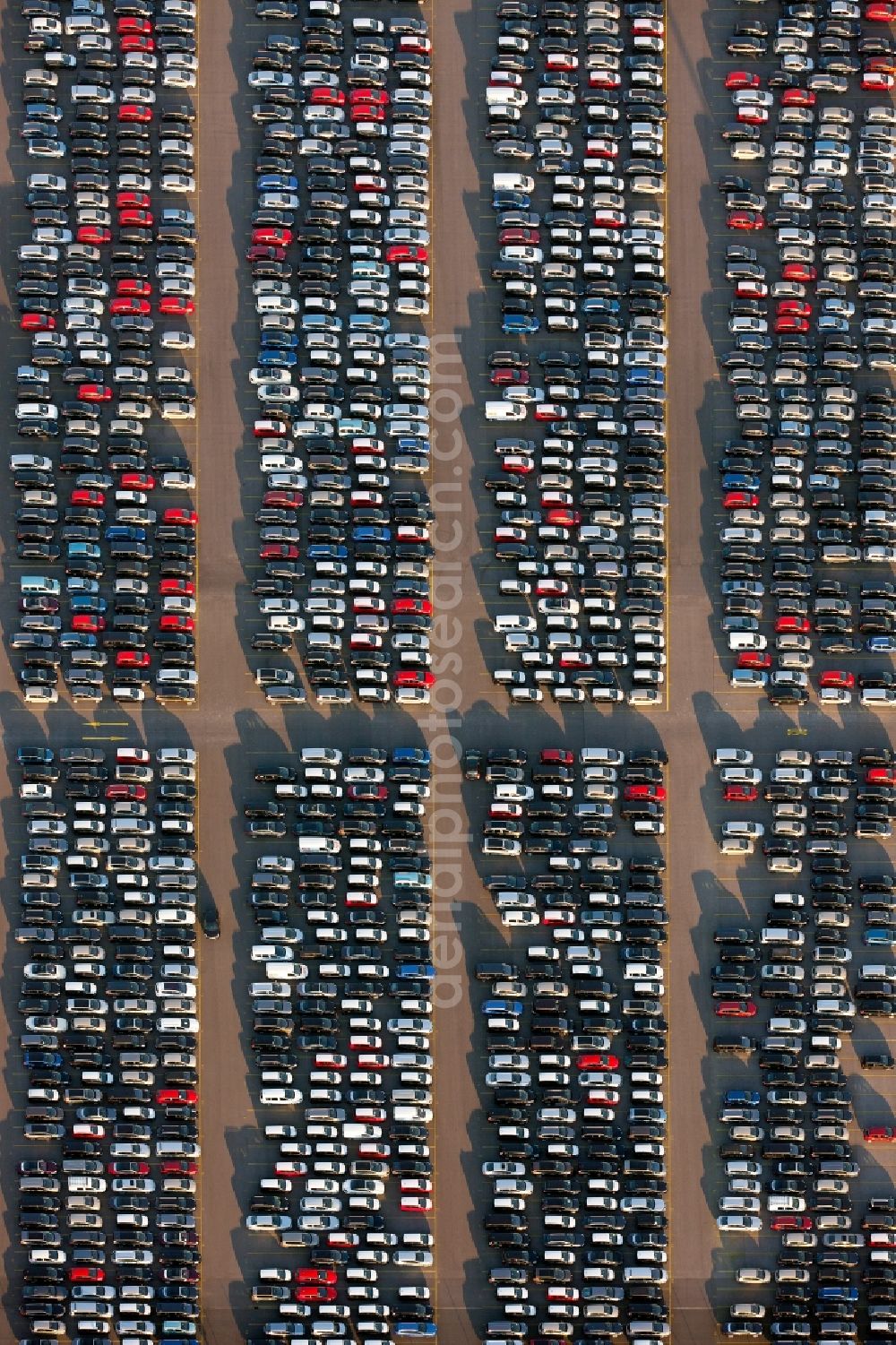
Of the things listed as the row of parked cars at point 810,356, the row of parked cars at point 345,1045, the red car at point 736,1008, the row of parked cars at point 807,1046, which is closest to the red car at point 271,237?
the row of parked cars at point 810,356

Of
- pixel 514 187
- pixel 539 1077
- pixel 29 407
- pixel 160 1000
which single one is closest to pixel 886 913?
pixel 539 1077

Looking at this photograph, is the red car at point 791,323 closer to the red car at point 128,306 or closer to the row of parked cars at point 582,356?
the row of parked cars at point 582,356

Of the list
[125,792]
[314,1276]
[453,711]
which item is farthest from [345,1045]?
[453,711]

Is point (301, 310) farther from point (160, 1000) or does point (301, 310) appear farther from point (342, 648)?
point (160, 1000)

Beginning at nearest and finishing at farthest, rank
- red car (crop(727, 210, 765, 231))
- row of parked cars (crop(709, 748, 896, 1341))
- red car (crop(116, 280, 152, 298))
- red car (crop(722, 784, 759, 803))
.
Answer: row of parked cars (crop(709, 748, 896, 1341)), red car (crop(722, 784, 759, 803)), red car (crop(727, 210, 765, 231)), red car (crop(116, 280, 152, 298))

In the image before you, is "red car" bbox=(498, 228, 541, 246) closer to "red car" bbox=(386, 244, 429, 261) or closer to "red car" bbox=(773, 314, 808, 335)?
"red car" bbox=(386, 244, 429, 261)

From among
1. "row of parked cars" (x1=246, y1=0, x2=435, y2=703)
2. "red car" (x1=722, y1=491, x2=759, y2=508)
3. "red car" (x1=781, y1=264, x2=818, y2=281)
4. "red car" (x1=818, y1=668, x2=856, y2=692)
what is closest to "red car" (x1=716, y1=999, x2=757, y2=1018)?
"red car" (x1=818, y1=668, x2=856, y2=692)

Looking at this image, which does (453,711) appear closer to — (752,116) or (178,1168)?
(178,1168)
